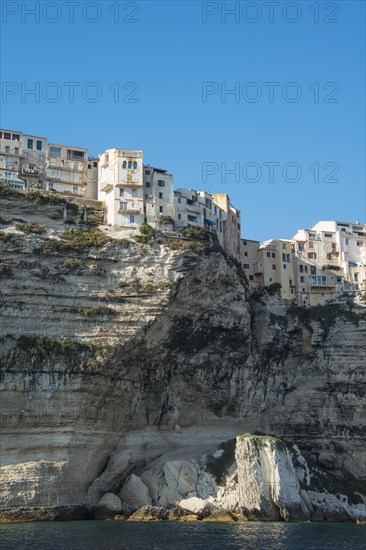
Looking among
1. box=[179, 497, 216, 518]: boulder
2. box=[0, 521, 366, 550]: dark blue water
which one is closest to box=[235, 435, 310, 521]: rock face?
box=[179, 497, 216, 518]: boulder

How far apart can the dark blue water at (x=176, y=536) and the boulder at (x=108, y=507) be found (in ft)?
8.80

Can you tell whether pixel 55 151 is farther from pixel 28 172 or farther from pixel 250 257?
pixel 250 257

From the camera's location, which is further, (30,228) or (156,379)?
(156,379)

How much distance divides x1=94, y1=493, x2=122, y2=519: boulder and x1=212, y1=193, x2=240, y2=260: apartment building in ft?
88.2

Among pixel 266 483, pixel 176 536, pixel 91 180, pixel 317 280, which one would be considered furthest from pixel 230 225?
pixel 176 536

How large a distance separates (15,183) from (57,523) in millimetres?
26594

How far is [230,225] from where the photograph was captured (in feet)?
257

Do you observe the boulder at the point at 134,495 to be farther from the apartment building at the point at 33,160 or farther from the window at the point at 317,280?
the window at the point at 317,280

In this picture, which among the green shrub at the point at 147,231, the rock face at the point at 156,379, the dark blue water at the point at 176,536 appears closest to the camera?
the dark blue water at the point at 176,536

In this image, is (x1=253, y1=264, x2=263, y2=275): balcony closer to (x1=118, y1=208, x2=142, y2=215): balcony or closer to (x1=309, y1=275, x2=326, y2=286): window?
(x1=309, y1=275, x2=326, y2=286): window

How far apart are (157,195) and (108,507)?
80.6 ft

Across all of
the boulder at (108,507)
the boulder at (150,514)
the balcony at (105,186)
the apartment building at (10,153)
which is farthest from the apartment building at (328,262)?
the boulder at (108,507)

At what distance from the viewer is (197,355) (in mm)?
63531

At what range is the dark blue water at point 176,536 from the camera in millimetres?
41472
